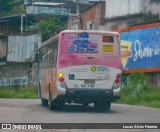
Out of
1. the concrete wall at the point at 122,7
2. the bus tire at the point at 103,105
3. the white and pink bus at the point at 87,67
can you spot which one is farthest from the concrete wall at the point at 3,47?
the white and pink bus at the point at 87,67

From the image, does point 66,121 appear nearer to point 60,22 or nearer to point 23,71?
point 23,71

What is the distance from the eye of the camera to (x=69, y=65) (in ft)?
66.2

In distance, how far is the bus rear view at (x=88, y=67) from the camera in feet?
66.1

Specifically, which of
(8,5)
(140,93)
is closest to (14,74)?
(8,5)

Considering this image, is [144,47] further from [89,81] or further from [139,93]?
[89,81]

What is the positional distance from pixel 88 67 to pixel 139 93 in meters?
12.2

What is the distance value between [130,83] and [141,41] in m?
6.13

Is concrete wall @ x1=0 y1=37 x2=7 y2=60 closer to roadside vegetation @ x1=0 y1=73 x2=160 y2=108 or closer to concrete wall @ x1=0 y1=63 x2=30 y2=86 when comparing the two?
concrete wall @ x1=0 y1=63 x2=30 y2=86

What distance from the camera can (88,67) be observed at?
798 inches

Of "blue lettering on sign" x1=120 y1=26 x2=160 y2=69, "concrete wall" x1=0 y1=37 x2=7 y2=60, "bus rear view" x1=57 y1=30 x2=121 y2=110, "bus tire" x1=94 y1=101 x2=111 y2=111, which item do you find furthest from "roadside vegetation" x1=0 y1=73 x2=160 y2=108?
"concrete wall" x1=0 y1=37 x2=7 y2=60

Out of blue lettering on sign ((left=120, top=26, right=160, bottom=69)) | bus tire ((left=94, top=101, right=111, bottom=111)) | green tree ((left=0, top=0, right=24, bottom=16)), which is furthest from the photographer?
green tree ((left=0, top=0, right=24, bottom=16))

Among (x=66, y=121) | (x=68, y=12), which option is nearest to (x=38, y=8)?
(x=68, y=12)

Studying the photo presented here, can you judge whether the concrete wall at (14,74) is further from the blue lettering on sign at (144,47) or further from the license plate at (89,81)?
the license plate at (89,81)

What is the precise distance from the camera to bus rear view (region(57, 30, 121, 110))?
66.1 ft
